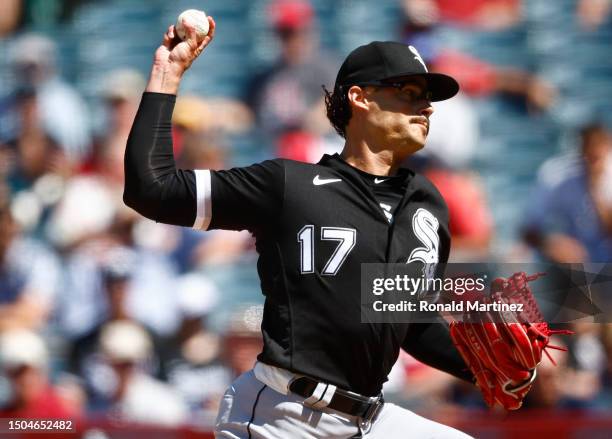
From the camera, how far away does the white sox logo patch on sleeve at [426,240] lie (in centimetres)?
332

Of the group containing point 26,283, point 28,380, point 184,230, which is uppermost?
point 184,230

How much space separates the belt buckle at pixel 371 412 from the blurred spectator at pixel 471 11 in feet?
15.1

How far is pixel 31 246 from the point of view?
6.91 meters

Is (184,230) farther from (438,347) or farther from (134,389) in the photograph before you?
(438,347)

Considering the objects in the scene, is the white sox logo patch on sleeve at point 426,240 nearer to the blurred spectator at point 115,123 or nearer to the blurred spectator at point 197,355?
the blurred spectator at point 197,355

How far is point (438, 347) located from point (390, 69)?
1.00 meters

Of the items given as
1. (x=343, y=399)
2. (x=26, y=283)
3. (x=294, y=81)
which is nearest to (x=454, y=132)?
(x=294, y=81)

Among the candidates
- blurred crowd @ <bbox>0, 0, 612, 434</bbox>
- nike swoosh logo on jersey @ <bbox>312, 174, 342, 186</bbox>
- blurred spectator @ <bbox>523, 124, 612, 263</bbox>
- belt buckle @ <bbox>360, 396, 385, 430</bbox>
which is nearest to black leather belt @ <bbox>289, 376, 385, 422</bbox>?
belt buckle @ <bbox>360, 396, 385, 430</bbox>

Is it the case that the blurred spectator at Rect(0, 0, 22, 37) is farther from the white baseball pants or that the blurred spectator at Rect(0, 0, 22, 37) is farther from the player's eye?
the white baseball pants

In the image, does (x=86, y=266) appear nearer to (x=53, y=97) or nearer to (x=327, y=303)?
(x=53, y=97)

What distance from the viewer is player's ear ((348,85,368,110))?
344cm

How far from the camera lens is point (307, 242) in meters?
3.16

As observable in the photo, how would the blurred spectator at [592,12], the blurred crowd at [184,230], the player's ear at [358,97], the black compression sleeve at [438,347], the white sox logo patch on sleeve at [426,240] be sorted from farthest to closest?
the blurred spectator at [592,12], the blurred crowd at [184,230], the black compression sleeve at [438,347], the player's ear at [358,97], the white sox logo patch on sleeve at [426,240]

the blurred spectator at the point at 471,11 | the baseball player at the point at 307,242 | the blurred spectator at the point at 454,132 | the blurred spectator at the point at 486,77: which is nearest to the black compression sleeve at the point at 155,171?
the baseball player at the point at 307,242
